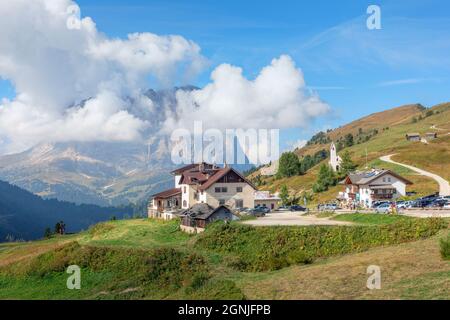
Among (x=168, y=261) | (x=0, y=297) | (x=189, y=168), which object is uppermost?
(x=189, y=168)

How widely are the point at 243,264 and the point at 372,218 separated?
21208 millimetres

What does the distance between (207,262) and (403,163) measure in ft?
365

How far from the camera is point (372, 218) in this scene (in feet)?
198

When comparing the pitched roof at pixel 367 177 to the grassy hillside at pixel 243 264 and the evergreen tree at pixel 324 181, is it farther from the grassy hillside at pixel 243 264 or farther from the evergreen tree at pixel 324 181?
the grassy hillside at pixel 243 264

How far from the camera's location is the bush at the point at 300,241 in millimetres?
47438

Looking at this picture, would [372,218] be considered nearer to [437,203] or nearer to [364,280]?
[437,203]

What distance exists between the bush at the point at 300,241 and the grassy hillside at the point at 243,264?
103 mm

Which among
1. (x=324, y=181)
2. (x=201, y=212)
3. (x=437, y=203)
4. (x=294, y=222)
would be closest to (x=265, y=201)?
(x=201, y=212)

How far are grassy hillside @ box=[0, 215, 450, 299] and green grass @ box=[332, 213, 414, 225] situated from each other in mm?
284

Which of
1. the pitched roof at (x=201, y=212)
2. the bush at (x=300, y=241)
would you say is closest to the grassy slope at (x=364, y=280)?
the bush at (x=300, y=241)

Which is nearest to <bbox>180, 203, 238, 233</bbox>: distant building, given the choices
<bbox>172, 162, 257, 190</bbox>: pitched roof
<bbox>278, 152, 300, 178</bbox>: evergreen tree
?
<bbox>172, 162, 257, 190</bbox>: pitched roof
